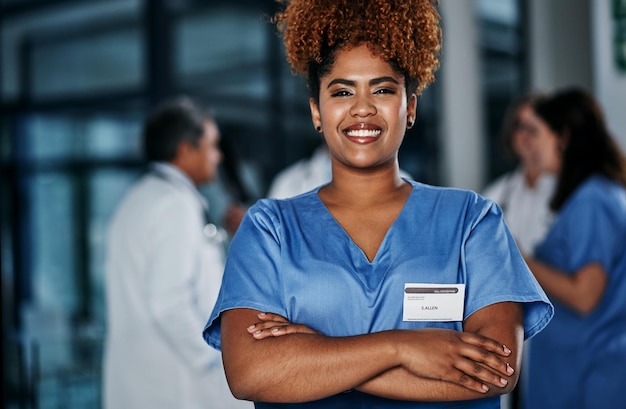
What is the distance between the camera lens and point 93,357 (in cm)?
436

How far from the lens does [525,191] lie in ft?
11.3

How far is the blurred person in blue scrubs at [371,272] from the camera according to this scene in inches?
48.3

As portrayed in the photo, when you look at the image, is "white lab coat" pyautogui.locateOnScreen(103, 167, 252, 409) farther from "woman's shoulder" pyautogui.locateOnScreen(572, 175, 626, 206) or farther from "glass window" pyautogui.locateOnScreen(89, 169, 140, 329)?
"glass window" pyautogui.locateOnScreen(89, 169, 140, 329)

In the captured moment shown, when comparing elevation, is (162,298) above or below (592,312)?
above

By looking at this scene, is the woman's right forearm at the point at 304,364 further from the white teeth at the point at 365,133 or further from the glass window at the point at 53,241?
the glass window at the point at 53,241

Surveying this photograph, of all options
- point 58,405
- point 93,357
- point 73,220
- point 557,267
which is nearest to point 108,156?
point 73,220

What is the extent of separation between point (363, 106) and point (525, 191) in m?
2.30

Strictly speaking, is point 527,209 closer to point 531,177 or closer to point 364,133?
Answer: point 531,177

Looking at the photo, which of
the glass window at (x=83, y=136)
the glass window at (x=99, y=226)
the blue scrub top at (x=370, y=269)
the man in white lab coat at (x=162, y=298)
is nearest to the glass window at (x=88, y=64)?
the glass window at (x=83, y=136)

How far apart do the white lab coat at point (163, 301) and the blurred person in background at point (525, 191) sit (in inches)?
54.1

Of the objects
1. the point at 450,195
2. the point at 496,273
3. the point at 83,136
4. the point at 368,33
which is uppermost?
the point at 368,33

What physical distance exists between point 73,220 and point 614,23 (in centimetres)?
329

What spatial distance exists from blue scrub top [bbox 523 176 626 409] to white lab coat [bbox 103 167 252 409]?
3.73 feet

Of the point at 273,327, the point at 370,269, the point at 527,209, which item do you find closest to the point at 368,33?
the point at 370,269
